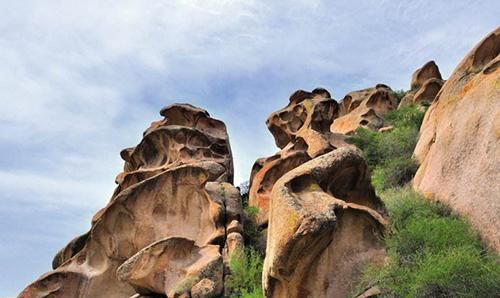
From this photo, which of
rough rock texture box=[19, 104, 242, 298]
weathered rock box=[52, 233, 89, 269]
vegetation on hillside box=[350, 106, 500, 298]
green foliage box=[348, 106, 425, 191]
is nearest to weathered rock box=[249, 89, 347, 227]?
green foliage box=[348, 106, 425, 191]

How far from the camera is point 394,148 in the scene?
1855 cm

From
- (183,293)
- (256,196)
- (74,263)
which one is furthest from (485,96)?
(74,263)

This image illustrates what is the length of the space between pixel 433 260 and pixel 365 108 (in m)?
20.2

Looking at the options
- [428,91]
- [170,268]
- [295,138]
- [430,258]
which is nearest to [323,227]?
[430,258]

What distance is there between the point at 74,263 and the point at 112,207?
2.00 m

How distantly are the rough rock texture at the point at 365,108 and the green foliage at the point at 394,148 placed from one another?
1084 mm

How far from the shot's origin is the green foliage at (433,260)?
7.68 metres

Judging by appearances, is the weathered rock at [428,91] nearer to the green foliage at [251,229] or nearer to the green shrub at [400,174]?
the green shrub at [400,174]

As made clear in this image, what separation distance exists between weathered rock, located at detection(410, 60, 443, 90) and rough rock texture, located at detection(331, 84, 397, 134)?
50.7 inches

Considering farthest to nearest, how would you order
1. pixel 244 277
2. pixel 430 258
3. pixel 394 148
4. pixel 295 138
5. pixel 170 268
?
pixel 295 138 < pixel 394 148 < pixel 170 268 < pixel 244 277 < pixel 430 258

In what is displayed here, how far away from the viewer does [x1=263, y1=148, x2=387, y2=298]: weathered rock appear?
26.8ft

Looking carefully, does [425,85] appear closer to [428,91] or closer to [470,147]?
[428,91]

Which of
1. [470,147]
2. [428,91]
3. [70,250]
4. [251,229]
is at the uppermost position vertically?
[428,91]

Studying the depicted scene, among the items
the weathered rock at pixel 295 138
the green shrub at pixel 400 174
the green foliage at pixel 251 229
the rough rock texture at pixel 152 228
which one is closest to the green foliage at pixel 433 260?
the green shrub at pixel 400 174
